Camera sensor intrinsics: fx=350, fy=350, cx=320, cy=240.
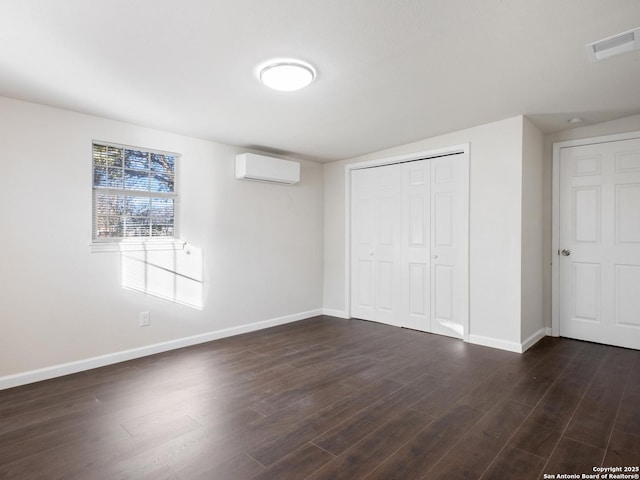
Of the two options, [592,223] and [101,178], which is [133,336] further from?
[592,223]

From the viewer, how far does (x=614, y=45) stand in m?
2.19

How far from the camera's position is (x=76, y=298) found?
319 cm

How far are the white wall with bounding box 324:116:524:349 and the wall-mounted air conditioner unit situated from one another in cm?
191

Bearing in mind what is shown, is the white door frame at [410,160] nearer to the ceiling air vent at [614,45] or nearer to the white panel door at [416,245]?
the white panel door at [416,245]

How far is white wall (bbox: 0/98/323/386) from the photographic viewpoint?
2.90 metres

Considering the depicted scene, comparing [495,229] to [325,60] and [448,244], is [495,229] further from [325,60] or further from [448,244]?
[325,60]

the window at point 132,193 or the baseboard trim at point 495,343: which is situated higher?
the window at point 132,193

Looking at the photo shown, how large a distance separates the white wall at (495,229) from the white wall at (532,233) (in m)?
0.09

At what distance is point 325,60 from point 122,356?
3.25 meters

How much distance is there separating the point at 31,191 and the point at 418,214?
3.99 m

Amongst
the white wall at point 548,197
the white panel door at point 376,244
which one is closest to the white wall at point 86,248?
the white panel door at point 376,244

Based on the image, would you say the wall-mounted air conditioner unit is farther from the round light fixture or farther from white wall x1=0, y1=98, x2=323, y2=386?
the round light fixture

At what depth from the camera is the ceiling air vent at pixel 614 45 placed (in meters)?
2.08

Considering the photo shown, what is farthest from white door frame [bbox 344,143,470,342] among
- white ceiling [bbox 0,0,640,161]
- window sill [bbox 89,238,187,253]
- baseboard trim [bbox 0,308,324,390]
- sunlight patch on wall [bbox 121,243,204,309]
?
window sill [bbox 89,238,187,253]
